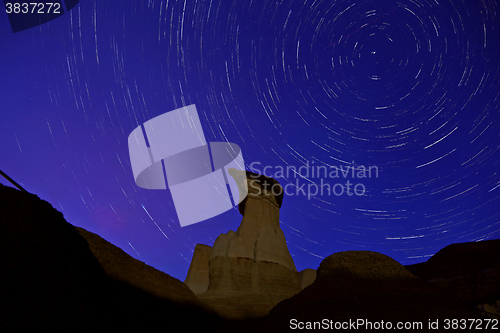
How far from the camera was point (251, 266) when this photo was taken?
26656 millimetres

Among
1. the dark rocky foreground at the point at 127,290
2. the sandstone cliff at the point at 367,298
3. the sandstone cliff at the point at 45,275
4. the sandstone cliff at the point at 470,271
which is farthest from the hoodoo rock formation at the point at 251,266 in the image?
the sandstone cliff at the point at 45,275

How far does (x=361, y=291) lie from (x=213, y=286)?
17546 millimetres

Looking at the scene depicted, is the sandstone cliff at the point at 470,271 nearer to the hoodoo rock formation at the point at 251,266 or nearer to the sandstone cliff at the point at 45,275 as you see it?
the hoodoo rock formation at the point at 251,266

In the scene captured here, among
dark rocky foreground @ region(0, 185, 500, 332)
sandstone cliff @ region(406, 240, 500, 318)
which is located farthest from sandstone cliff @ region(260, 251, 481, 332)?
sandstone cliff @ region(406, 240, 500, 318)

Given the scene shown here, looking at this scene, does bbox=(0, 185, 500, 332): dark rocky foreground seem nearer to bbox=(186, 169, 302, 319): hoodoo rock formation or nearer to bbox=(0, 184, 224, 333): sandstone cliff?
bbox=(0, 184, 224, 333): sandstone cliff

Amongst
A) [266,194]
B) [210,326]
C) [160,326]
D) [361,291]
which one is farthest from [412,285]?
[266,194]

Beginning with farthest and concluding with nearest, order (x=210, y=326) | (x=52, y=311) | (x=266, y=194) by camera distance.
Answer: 1. (x=266, y=194)
2. (x=210, y=326)
3. (x=52, y=311)

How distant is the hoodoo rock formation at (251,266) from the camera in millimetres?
22184

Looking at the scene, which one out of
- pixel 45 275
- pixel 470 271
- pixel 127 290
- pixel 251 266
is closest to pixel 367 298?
pixel 470 271

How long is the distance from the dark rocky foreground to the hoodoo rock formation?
25.9 ft

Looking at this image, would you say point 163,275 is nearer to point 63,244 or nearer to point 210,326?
point 210,326

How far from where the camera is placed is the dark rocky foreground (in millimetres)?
4723

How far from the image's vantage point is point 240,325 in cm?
1522

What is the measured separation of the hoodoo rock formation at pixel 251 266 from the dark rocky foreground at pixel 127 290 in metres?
7.89
